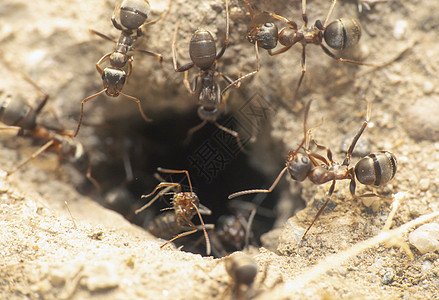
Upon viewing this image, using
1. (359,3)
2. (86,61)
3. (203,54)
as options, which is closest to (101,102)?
(86,61)

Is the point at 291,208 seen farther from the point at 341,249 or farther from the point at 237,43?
the point at 237,43

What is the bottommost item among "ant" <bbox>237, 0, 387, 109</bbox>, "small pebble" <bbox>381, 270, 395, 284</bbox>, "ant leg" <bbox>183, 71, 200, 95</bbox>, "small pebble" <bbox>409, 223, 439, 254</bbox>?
"small pebble" <bbox>381, 270, 395, 284</bbox>

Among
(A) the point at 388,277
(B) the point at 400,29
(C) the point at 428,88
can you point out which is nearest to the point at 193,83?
(B) the point at 400,29

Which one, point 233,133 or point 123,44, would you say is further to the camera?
point 233,133

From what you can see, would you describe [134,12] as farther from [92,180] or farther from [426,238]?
[426,238]

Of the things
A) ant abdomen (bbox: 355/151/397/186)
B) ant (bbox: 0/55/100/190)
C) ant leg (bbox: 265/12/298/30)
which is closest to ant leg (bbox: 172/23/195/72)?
ant leg (bbox: 265/12/298/30)

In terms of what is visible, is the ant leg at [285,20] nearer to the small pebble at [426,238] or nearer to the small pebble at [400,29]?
the small pebble at [400,29]

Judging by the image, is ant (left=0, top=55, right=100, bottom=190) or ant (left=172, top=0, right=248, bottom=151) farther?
ant (left=0, top=55, right=100, bottom=190)

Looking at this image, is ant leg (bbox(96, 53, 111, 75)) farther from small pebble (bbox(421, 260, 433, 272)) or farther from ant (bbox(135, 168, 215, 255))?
small pebble (bbox(421, 260, 433, 272))
